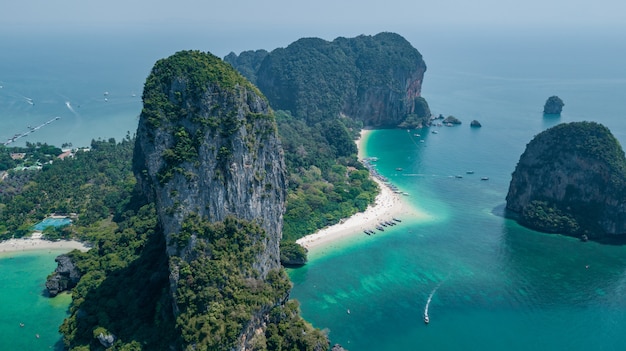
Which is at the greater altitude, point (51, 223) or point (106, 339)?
point (106, 339)

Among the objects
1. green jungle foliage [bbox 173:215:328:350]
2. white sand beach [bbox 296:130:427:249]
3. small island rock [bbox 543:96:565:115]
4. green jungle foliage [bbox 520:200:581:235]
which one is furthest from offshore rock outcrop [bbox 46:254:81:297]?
small island rock [bbox 543:96:565:115]

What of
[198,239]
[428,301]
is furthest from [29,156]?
[428,301]

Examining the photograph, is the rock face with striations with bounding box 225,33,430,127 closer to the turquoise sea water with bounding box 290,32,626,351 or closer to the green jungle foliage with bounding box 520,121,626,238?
the turquoise sea water with bounding box 290,32,626,351

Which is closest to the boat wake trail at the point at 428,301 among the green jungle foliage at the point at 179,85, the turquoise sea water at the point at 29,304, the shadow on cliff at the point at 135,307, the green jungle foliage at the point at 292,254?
the green jungle foliage at the point at 292,254

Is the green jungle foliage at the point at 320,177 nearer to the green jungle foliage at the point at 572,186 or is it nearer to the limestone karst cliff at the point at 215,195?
the limestone karst cliff at the point at 215,195

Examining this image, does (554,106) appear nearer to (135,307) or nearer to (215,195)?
(215,195)

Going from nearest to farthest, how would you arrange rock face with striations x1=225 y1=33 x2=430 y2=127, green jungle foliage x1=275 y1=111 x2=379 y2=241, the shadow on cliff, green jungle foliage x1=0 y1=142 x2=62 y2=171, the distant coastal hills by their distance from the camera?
the distant coastal hills < the shadow on cliff < green jungle foliage x1=275 y1=111 x2=379 y2=241 < green jungle foliage x1=0 y1=142 x2=62 y2=171 < rock face with striations x1=225 y1=33 x2=430 y2=127
